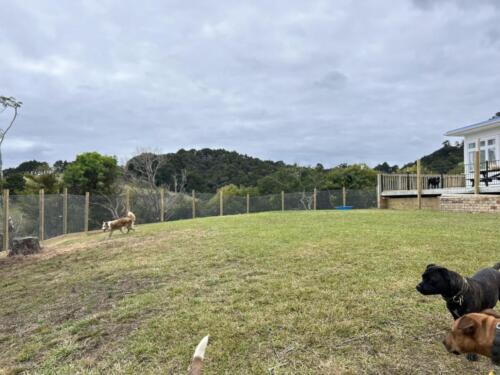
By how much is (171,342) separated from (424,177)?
16.0 meters

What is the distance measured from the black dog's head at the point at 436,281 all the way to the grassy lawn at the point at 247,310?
43cm

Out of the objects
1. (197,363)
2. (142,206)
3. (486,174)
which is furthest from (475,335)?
(142,206)

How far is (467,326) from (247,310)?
1742 millimetres

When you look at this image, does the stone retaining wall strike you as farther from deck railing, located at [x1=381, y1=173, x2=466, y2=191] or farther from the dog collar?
the dog collar

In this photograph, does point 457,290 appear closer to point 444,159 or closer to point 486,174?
point 486,174

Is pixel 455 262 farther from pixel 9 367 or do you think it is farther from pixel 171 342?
pixel 9 367

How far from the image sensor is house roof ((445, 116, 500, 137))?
15.2 meters

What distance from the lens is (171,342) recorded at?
2559 millimetres

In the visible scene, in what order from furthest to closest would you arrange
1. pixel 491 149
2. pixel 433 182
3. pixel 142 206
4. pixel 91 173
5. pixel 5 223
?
pixel 91 173 < pixel 142 206 < pixel 491 149 < pixel 433 182 < pixel 5 223

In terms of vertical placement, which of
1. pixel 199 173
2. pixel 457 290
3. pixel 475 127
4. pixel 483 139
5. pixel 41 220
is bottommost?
pixel 41 220

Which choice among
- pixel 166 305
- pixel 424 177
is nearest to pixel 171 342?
pixel 166 305

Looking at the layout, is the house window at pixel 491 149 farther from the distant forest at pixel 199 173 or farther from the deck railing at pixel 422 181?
the distant forest at pixel 199 173

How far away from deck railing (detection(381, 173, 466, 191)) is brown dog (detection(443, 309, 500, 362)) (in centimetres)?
1525

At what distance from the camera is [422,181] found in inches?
616
